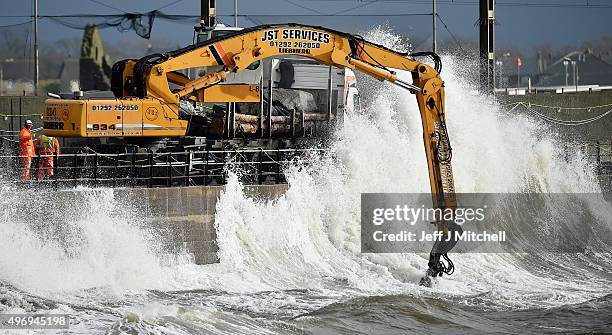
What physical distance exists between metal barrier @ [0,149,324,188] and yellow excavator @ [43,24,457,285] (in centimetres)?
59

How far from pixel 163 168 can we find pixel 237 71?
2.21 meters

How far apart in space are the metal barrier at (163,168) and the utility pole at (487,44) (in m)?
8.25

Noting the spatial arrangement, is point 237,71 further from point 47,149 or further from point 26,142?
point 26,142

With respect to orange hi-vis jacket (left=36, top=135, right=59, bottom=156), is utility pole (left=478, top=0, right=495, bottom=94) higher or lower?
higher

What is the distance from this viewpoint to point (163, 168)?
21125 mm

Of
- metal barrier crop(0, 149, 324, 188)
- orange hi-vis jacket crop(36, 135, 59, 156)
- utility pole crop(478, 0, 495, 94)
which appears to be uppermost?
utility pole crop(478, 0, 495, 94)

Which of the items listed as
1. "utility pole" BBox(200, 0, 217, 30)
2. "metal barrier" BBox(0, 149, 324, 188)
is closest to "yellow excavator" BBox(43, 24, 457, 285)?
"metal barrier" BBox(0, 149, 324, 188)

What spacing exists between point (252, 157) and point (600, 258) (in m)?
8.01

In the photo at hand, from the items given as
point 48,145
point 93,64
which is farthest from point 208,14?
point 93,64

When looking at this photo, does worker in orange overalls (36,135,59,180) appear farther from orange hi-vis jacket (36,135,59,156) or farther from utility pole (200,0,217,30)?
utility pole (200,0,217,30)

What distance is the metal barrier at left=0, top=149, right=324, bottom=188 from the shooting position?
1953 centimetres

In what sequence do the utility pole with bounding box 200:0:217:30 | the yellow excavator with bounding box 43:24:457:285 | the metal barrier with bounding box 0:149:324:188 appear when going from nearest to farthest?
the metal barrier with bounding box 0:149:324:188 < the yellow excavator with bounding box 43:24:457:285 < the utility pole with bounding box 200:0:217:30

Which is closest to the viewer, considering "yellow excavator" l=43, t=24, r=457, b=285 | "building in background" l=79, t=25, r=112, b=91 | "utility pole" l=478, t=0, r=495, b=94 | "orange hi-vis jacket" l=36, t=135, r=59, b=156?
"yellow excavator" l=43, t=24, r=457, b=285

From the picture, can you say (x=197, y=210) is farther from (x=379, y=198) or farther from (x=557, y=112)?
(x=557, y=112)
